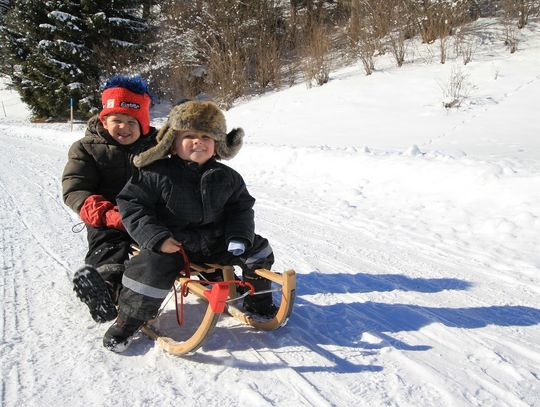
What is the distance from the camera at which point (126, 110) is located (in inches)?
111

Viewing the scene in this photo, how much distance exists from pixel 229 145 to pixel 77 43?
1621 centimetres

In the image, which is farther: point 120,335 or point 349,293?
point 349,293

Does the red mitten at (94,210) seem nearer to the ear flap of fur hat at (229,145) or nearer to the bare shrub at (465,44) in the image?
the ear flap of fur hat at (229,145)

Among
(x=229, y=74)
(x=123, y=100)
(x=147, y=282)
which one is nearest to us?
(x=147, y=282)

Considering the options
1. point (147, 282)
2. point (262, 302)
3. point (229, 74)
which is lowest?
point (262, 302)

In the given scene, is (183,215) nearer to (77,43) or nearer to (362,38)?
(362,38)

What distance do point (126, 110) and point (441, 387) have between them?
87.4 inches

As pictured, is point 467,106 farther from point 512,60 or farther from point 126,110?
point 126,110

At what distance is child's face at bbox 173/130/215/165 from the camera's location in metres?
2.35

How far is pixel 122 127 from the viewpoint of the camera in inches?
113

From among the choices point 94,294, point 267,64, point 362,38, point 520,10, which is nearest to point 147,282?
point 94,294

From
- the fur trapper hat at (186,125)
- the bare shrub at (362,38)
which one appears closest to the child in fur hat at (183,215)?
the fur trapper hat at (186,125)

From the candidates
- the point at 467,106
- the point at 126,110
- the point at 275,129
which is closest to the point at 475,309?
the point at 126,110

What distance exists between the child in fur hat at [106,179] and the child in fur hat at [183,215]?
268 millimetres
